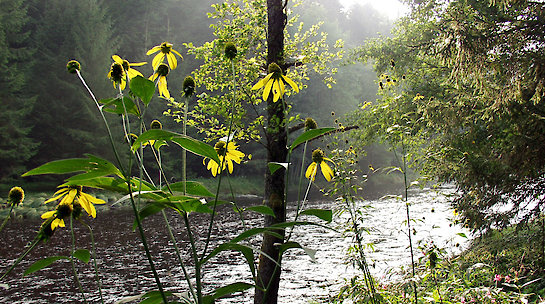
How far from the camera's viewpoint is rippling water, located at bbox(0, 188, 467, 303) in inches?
196

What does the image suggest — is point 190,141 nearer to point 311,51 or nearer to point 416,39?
point 311,51

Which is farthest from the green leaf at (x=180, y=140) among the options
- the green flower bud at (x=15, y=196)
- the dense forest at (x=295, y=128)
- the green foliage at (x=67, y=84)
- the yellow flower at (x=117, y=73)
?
the green foliage at (x=67, y=84)

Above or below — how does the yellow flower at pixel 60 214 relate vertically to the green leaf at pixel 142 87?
below

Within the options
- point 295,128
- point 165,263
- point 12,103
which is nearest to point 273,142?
point 295,128

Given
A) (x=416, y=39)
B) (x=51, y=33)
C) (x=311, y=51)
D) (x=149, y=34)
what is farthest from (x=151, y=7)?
(x=311, y=51)

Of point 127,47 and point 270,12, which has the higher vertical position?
point 127,47

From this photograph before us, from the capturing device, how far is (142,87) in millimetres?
580

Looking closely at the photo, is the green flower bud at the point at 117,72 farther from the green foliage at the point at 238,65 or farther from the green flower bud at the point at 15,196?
the green foliage at the point at 238,65

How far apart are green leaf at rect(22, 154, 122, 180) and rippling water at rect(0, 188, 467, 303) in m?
3.13

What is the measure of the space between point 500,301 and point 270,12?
2.80 metres

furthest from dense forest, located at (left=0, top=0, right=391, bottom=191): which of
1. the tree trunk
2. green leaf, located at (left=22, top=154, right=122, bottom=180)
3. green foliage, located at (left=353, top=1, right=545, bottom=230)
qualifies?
green leaf, located at (left=22, top=154, right=122, bottom=180)

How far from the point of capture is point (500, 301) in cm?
218

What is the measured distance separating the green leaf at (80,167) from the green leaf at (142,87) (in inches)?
4.3

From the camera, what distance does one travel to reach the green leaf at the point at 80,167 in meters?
0.50
